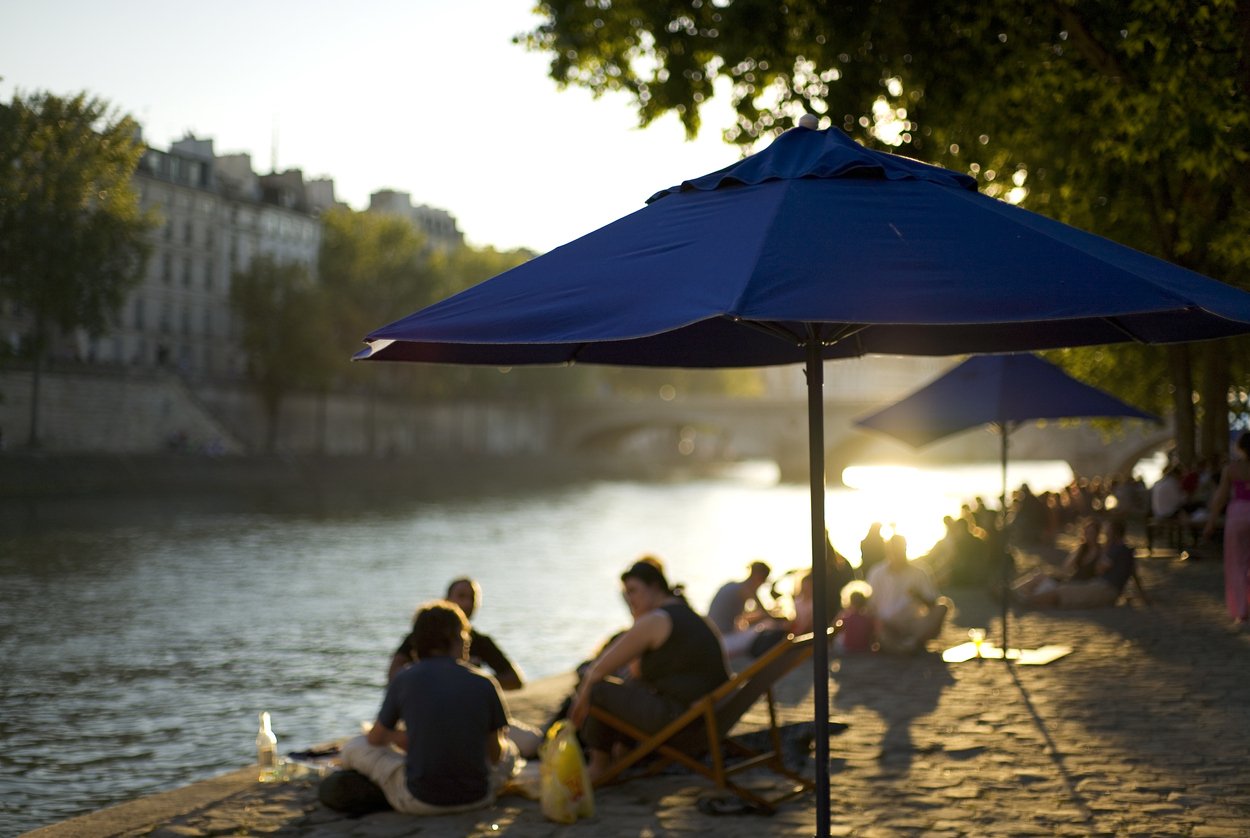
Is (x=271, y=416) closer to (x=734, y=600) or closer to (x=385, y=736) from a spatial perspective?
(x=734, y=600)

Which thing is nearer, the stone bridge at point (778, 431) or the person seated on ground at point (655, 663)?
the person seated on ground at point (655, 663)

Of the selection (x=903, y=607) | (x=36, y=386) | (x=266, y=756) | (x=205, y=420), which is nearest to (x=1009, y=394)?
(x=903, y=607)

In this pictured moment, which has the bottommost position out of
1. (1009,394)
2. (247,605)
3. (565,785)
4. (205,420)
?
(247,605)

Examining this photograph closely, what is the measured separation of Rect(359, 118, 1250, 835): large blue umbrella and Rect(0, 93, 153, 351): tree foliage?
42505 mm

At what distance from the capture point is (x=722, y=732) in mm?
7039

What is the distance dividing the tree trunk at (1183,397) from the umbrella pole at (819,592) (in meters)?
14.0

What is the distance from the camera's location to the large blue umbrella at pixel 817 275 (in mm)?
4055

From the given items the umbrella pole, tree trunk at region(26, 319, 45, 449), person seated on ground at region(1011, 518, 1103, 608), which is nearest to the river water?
person seated on ground at region(1011, 518, 1103, 608)

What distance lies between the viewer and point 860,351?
6918mm

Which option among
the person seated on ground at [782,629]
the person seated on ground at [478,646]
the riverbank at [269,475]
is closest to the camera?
the person seated on ground at [478,646]

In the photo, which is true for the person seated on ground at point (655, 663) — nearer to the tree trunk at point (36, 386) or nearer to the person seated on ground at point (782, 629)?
the person seated on ground at point (782, 629)

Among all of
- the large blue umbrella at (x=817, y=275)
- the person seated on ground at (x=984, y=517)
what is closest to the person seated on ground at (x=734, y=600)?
the large blue umbrella at (x=817, y=275)

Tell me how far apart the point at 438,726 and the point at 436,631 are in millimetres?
401

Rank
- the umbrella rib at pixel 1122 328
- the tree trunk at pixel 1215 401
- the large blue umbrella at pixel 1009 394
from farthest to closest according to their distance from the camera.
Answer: the tree trunk at pixel 1215 401 → the large blue umbrella at pixel 1009 394 → the umbrella rib at pixel 1122 328
